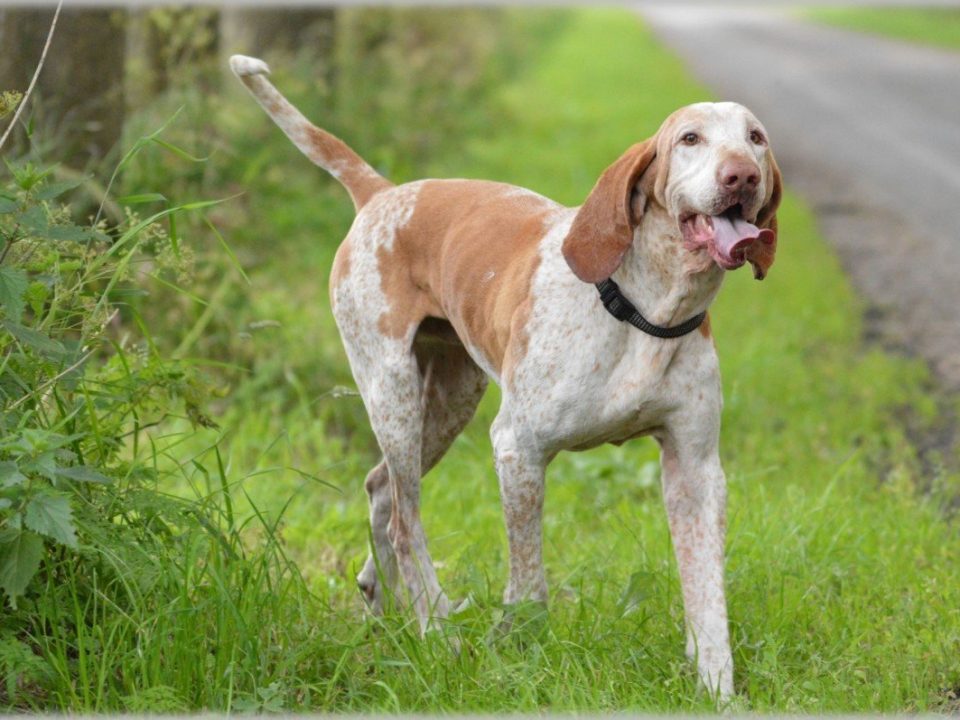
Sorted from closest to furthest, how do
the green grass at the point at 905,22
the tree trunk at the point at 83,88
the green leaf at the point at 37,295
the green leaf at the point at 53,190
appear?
the green leaf at the point at 53,190 < the green leaf at the point at 37,295 < the tree trunk at the point at 83,88 < the green grass at the point at 905,22

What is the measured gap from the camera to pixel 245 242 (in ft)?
29.5

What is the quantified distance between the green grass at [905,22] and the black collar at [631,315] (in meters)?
23.9

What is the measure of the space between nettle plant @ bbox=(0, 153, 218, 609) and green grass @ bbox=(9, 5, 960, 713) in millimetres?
163

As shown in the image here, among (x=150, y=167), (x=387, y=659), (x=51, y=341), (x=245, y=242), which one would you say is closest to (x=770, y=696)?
(x=387, y=659)

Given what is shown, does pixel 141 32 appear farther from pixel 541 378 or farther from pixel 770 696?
pixel 770 696

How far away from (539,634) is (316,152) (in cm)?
191

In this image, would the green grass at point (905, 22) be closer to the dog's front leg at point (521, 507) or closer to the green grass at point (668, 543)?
the green grass at point (668, 543)

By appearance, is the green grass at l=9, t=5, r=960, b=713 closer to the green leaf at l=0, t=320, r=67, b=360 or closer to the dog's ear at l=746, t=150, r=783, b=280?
the green leaf at l=0, t=320, r=67, b=360

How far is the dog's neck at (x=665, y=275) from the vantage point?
4039 millimetres

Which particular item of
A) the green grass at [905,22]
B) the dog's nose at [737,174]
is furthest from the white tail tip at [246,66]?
the green grass at [905,22]

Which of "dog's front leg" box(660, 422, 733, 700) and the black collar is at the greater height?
the black collar

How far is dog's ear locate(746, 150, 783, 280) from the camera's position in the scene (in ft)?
13.0

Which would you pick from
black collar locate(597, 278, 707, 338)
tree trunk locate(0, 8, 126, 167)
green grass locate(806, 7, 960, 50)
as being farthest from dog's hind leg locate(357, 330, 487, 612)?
green grass locate(806, 7, 960, 50)

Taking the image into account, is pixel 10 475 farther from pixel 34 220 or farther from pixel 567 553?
pixel 567 553
